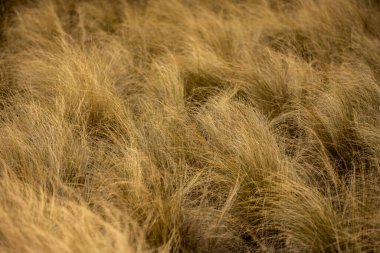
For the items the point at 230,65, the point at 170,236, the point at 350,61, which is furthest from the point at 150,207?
the point at 350,61

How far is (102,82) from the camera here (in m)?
3.03

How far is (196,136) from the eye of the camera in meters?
2.41

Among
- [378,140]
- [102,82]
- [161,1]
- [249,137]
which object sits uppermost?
[161,1]

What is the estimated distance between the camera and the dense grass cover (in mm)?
1754

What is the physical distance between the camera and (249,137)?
224 cm

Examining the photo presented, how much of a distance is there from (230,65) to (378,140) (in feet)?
4.76

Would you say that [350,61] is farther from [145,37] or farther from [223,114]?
[145,37]

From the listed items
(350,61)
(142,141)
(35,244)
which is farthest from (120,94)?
(350,61)

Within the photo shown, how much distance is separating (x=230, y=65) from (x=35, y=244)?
91.4 inches

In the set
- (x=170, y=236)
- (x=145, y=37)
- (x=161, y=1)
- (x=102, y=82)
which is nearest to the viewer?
(x=170, y=236)

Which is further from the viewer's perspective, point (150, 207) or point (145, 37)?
point (145, 37)

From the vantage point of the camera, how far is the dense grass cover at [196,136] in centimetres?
175

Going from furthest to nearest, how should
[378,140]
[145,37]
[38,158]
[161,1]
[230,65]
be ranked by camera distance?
1. [161,1]
2. [145,37]
3. [230,65]
4. [378,140]
5. [38,158]

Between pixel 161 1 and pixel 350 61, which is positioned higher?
pixel 161 1
